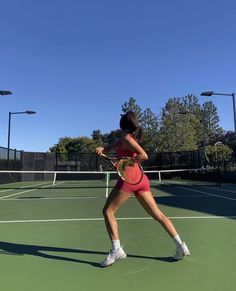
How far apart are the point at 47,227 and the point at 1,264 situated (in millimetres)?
2866

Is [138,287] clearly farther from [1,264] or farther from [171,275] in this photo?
[1,264]

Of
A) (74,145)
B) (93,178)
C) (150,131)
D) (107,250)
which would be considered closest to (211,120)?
(74,145)

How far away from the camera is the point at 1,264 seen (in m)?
5.57

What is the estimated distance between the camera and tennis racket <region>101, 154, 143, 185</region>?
216 inches

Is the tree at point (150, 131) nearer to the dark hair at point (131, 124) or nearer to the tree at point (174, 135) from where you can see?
the tree at point (174, 135)

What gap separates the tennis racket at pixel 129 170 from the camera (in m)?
5.48

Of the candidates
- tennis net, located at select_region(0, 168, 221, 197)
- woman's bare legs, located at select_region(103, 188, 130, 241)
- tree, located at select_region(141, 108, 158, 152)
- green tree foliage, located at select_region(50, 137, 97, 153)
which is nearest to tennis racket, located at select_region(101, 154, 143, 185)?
woman's bare legs, located at select_region(103, 188, 130, 241)

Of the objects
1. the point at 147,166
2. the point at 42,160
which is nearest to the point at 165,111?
the point at 147,166

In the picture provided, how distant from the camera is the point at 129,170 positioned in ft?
18.0

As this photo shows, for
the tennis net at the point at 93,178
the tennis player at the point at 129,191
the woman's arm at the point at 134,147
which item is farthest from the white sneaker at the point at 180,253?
the tennis net at the point at 93,178

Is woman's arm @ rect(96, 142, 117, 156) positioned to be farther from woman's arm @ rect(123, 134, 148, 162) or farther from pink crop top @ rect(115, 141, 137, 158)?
woman's arm @ rect(123, 134, 148, 162)

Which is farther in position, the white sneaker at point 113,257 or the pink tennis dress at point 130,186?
the pink tennis dress at point 130,186

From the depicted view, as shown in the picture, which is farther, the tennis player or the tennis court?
the tennis player

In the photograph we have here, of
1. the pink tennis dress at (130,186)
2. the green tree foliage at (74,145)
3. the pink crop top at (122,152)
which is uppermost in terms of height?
the green tree foliage at (74,145)
